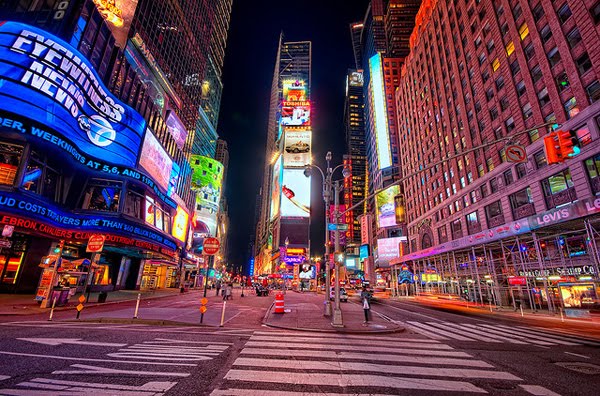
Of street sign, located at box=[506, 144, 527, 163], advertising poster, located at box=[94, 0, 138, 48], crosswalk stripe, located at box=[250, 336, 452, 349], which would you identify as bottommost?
crosswalk stripe, located at box=[250, 336, 452, 349]

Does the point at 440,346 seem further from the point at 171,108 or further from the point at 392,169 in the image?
the point at 392,169

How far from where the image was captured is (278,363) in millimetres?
6805

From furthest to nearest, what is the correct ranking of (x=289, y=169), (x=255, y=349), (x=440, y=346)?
1. (x=289, y=169)
2. (x=440, y=346)
3. (x=255, y=349)

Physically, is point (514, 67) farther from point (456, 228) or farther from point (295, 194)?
point (295, 194)

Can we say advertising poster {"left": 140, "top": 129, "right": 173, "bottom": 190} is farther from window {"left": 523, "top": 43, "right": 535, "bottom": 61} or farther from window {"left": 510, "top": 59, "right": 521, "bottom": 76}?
window {"left": 523, "top": 43, "right": 535, "bottom": 61}

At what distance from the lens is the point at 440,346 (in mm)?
9555

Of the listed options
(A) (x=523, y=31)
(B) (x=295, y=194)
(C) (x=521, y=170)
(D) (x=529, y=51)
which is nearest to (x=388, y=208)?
(C) (x=521, y=170)

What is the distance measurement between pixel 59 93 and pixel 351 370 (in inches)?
1269

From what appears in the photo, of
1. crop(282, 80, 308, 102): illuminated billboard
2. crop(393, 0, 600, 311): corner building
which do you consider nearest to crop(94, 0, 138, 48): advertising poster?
crop(393, 0, 600, 311): corner building

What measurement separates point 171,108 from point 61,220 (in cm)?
5186

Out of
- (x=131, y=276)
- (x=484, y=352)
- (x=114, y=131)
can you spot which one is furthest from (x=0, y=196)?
(x=484, y=352)

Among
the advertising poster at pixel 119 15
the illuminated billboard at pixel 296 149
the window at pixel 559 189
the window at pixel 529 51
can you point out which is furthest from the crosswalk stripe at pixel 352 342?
the illuminated billboard at pixel 296 149

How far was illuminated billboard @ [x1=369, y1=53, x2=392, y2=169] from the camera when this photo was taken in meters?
93.1

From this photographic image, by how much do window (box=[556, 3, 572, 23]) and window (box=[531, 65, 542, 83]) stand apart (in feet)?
13.8
